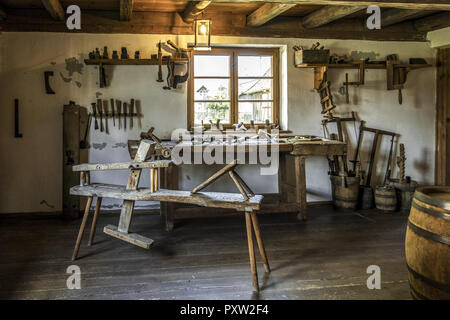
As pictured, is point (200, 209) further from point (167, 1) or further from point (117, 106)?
point (167, 1)

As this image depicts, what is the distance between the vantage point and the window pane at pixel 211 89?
16.5ft

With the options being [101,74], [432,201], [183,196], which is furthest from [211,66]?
[432,201]

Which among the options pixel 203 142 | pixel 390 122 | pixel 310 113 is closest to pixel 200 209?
pixel 203 142

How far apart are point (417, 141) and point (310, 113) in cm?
165

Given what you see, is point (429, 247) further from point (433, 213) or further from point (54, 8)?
point (54, 8)

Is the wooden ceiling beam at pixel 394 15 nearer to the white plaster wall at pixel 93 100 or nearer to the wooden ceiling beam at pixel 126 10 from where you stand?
the white plaster wall at pixel 93 100

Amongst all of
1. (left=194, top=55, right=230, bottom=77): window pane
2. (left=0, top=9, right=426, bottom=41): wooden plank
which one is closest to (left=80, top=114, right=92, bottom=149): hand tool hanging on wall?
(left=0, top=9, right=426, bottom=41): wooden plank

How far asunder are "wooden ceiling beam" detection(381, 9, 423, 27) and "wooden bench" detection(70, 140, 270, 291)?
3.22m

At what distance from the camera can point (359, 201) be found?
5047mm

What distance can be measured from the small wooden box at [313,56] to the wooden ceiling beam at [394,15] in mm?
865

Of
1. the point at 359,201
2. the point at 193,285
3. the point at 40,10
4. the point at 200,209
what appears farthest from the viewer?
the point at 359,201

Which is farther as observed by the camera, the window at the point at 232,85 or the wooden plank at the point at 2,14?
the window at the point at 232,85

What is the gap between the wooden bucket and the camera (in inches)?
191

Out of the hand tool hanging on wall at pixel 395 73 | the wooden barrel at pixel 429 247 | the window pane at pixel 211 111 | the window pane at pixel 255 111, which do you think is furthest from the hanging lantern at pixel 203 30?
the wooden barrel at pixel 429 247
